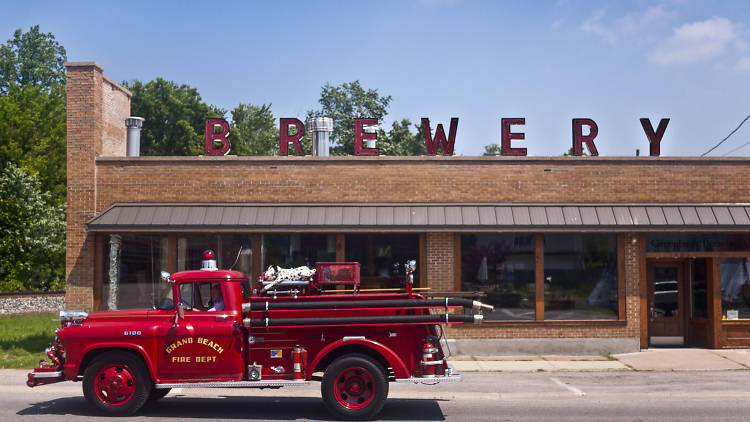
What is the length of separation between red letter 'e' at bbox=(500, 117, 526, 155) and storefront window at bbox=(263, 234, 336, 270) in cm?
542

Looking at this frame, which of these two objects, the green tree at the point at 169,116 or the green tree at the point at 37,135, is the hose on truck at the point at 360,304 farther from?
the green tree at the point at 169,116

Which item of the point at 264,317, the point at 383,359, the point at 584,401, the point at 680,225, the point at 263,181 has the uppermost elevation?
the point at 263,181

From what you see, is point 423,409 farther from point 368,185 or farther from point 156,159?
point 156,159

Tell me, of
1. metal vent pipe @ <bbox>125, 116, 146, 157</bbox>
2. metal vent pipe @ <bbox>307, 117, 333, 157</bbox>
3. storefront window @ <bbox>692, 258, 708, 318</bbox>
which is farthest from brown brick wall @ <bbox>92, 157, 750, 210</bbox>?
metal vent pipe @ <bbox>307, 117, 333, 157</bbox>

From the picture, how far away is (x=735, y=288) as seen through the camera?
1888 cm

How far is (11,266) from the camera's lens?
115 feet

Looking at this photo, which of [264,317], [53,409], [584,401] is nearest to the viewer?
[264,317]

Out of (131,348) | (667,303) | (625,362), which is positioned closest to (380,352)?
(131,348)

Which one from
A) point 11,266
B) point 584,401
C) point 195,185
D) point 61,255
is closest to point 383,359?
point 584,401

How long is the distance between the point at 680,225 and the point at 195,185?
41.8 ft

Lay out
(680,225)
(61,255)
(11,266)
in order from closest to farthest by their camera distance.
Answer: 1. (680,225)
2. (11,266)
3. (61,255)

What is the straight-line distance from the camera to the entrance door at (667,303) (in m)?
19.9

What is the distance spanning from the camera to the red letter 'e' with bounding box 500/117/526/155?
19656 millimetres

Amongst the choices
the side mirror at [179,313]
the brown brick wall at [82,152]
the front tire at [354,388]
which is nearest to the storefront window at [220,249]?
the brown brick wall at [82,152]
